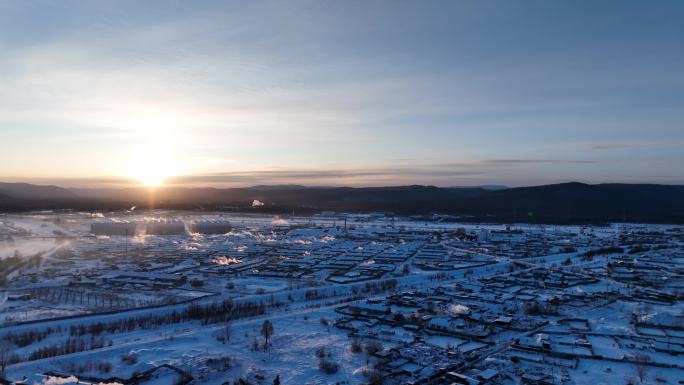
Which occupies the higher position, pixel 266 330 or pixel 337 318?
pixel 266 330

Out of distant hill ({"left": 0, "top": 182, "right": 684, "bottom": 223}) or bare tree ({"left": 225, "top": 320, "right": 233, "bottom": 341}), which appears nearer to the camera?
bare tree ({"left": 225, "top": 320, "right": 233, "bottom": 341})

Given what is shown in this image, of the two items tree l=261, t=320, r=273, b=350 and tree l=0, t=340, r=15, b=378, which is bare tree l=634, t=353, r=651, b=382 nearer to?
tree l=261, t=320, r=273, b=350

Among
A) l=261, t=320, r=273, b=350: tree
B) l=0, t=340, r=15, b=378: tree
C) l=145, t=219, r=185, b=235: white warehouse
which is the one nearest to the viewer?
l=0, t=340, r=15, b=378: tree

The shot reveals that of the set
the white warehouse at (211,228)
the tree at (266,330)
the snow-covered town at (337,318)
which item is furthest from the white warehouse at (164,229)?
the tree at (266,330)

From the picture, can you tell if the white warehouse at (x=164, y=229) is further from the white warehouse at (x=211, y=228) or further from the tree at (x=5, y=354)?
the tree at (x=5, y=354)

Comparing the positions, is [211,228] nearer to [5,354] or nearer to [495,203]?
[5,354]

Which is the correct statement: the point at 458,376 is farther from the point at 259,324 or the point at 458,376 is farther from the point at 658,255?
the point at 658,255

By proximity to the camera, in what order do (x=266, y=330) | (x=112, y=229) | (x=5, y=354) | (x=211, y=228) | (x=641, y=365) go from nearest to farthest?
(x=641, y=365) < (x=5, y=354) < (x=266, y=330) < (x=112, y=229) < (x=211, y=228)

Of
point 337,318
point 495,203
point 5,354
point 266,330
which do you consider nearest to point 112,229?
point 337,318

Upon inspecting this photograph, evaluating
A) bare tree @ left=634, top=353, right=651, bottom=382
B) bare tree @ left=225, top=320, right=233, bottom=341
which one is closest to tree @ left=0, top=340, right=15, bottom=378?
bare tree @ left=225, top=320, right=233, bottom=341
